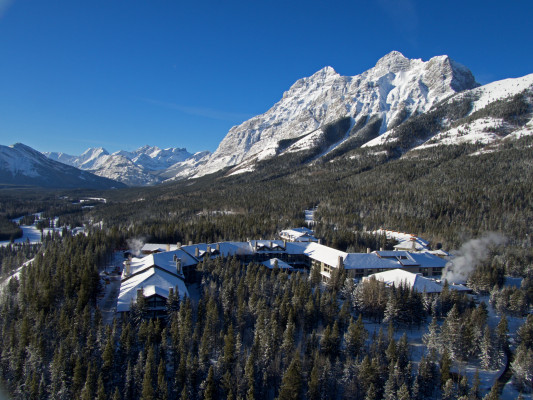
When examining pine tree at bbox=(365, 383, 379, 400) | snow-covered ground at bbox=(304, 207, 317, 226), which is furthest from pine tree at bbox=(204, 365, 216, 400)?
snow-covered ground at bbox=(304, 207, 317, 226)

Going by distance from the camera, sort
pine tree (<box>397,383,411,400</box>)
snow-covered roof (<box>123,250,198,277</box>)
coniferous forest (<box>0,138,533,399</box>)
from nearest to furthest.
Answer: pine tree (<box>397,383,411,400</box>)
coniferous forest (<box>0,138,533,399</box>)
snow-covered roof (<box>123,250,198,277</box>)

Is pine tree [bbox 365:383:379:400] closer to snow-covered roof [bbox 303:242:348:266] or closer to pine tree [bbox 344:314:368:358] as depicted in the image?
pine tree [bbox 344:314:368:358]

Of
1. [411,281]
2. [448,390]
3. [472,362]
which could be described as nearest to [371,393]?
[448,390]

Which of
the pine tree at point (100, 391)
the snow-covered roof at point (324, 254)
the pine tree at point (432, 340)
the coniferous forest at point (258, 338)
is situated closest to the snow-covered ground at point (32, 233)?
the coniferous forest at point (258, 338)

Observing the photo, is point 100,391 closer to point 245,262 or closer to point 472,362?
point 472,362

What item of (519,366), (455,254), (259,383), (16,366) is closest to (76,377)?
A: (16,366)

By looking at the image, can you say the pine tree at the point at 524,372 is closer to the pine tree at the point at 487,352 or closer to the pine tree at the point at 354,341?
the pine tree at the point at 487,352
